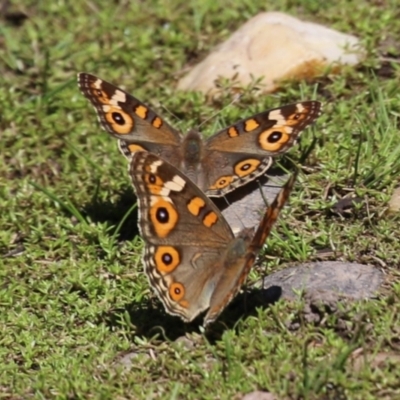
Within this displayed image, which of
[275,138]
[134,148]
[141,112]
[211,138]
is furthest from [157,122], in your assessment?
[275,138]

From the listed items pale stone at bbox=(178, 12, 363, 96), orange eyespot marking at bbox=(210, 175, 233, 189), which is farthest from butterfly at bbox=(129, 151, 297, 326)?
pale stone at bbox=(178, 12, 363, 96)

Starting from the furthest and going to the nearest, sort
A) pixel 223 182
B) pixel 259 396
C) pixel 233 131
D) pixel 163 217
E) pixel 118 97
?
1. pixel 118 97
2. pixel 233 131
3. pixel 223 182
4. pixel 163 217
5. pixel 259 396

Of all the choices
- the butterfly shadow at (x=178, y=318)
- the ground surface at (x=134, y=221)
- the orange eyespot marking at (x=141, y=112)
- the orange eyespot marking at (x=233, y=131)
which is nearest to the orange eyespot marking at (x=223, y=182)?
the orange eyespot marking at (x=233, y=131)

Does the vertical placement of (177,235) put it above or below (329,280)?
above

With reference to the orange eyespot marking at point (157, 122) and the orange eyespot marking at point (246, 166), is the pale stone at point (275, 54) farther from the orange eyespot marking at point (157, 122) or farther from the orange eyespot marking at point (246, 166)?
the orange eyespot marking at point (246, 166)

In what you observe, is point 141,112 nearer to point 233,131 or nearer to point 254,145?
point 233,131

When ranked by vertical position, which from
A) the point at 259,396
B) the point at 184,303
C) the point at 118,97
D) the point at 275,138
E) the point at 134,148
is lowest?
the point at 259,396

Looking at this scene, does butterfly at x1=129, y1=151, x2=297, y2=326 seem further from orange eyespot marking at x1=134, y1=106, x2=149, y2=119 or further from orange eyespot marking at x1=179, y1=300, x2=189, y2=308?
orange eyespot marking at x1=134, y1=106, x2=149, y2=119

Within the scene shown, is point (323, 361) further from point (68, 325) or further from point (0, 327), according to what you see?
point (0, 327)
